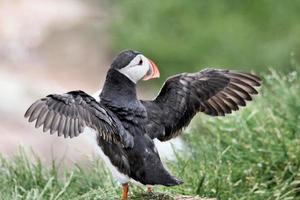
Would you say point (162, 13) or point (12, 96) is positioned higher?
point (162, 13)

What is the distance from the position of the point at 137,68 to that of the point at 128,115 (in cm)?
23

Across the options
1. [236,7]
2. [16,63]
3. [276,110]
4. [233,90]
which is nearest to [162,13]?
[236,7]

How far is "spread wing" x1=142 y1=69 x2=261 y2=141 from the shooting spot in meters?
5.15

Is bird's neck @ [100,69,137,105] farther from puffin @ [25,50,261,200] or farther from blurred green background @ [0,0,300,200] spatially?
blurred green background @ [0,0,300,200]

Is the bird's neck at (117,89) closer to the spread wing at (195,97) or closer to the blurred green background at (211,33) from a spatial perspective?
the spread wing at (195,97)

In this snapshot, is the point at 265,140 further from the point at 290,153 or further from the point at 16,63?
the point at 16,63

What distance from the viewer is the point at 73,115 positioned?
15.6 ft

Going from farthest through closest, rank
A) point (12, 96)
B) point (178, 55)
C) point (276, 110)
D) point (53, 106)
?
point (178, 55), point (12, 96), point (276, 110), point (53, 106)

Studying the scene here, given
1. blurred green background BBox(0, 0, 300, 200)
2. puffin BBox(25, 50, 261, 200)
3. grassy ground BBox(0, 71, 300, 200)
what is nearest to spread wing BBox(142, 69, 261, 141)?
puffin BBox(25, 50, 261, 200)

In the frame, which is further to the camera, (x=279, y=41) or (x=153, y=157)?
(x=279, y=41)

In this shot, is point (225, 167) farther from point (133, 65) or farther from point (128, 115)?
point (133, 65)

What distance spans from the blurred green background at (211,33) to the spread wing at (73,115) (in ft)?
25.7

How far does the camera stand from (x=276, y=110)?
680cm

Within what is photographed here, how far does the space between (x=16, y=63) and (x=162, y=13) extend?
88.8 inches
